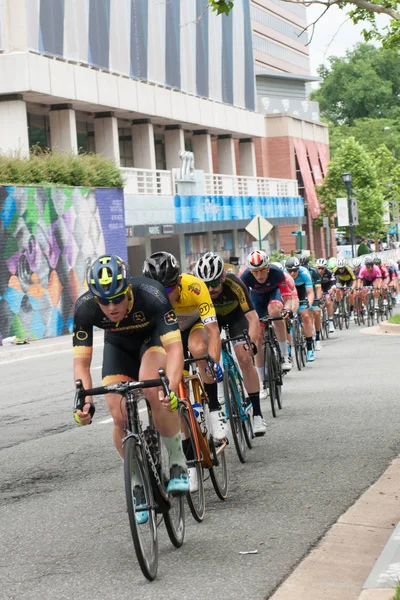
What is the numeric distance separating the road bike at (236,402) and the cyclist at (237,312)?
0.28 metres

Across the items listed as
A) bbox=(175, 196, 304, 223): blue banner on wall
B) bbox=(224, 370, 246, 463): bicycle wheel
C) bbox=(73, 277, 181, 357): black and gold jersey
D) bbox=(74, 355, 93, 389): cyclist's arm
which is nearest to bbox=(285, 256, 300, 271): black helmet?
bbox=(224, 370, 246, 463): bicycle wheel

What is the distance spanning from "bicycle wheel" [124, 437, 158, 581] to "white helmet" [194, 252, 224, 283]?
4.04 m

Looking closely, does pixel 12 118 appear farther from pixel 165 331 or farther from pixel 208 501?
pixel 165 331

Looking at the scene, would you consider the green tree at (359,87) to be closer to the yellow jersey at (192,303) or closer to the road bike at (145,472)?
the yellow jersey at (192,303)

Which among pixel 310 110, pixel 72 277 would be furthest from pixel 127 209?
pixel 310 110

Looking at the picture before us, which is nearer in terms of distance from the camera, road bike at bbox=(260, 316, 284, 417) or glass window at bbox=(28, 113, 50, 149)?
road bike at bbox=(260, 316, 284, 417)

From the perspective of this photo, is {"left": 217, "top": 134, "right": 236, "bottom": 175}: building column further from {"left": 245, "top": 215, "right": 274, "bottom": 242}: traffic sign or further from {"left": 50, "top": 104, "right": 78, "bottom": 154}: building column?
{"left": 245, "top": 215, "right": 274, "bottom": 242}: traffic sign

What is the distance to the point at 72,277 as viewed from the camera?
115ft

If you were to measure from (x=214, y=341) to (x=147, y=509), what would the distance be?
2912mm

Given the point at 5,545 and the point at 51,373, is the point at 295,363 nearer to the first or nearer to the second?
the point at 51,373

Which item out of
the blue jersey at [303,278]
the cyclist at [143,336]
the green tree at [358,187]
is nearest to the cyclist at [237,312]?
the cyclist at [143,336]

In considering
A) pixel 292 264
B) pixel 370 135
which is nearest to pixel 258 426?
pixel 292 264

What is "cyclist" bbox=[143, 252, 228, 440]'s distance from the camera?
28.1 ft

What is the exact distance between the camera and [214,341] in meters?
9.30
